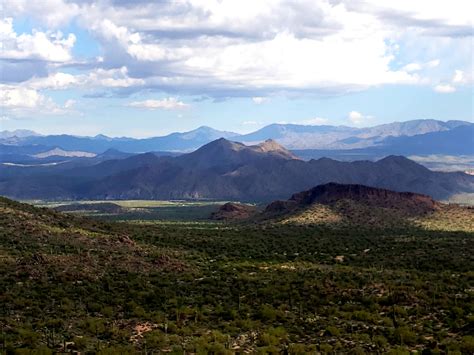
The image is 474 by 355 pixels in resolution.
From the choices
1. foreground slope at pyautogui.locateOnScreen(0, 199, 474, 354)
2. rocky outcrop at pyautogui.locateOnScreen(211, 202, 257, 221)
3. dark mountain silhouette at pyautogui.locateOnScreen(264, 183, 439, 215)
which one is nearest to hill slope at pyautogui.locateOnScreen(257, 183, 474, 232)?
dark mountain silhouette at pyautogui.locateOnScreen(264, 183, 439, 215)

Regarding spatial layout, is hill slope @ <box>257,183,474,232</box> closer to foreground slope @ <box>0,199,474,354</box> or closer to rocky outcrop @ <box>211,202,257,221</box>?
rocky outcrop @ <box>211,202,257,221</box>

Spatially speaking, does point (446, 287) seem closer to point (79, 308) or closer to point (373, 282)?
point (373, 282)

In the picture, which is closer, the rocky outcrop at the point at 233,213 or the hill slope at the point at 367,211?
the hill slope at the point at 367,211

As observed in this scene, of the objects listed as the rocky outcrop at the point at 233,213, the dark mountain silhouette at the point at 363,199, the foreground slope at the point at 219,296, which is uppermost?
the dark mountain silhouette at the point at 363,199

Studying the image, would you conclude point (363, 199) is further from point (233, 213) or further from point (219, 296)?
point (219, 296)

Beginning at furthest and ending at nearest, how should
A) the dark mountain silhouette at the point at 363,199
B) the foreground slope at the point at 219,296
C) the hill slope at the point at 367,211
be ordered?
the dark mountain silhouette at the point at 363,199 < the hill slope at the point at 367,211 < the foreground slope at the point at 219,296

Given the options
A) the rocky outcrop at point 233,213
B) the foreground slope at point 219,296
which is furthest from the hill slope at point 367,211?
the foreground slope at point 219,296

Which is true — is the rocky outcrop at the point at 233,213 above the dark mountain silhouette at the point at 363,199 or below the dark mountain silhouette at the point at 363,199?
below

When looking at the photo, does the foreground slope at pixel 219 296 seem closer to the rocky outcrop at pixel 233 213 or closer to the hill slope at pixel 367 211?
the hill slope at pixel 367 211

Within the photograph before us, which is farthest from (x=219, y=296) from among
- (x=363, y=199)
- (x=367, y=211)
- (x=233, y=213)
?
(x=233, y=213)
